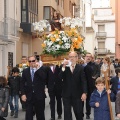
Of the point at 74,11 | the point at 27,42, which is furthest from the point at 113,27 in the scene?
the point at 27,42

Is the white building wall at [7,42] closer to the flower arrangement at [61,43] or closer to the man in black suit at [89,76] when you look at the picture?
the flower arrangement at [61,43]

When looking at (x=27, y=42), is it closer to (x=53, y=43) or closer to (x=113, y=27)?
(x=53, y=43)

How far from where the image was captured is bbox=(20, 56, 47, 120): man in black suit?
11125mm

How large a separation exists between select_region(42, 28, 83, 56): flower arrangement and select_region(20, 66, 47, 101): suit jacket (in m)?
3.55

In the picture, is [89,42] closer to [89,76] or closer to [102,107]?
[89,76]

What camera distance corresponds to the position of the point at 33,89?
1115 cm

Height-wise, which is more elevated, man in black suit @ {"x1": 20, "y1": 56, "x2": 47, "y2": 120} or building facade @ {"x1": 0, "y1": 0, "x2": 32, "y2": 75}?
building facade @ {"x1": 0, "y1": 0, "x2": 32, "y2": 75}

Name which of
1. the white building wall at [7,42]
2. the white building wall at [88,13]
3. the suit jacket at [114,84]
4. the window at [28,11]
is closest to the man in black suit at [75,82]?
the suit jacket at [114,84]

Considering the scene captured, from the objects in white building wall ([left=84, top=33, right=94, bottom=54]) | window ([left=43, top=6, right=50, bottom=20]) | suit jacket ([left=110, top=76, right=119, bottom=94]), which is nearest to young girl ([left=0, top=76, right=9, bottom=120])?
suit jacket ([left=110, top=76, right=119, bottom=94])

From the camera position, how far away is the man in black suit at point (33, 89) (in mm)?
11125

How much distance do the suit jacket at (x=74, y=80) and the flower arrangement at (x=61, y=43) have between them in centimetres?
387

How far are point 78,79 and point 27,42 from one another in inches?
908

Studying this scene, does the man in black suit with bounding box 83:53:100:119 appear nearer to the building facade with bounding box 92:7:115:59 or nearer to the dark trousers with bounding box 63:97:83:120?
the dark trousers with bounding box 63:97:83:120

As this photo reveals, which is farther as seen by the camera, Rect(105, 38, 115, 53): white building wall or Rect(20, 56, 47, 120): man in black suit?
Rect(105, 38, 115, 53): white building wall
